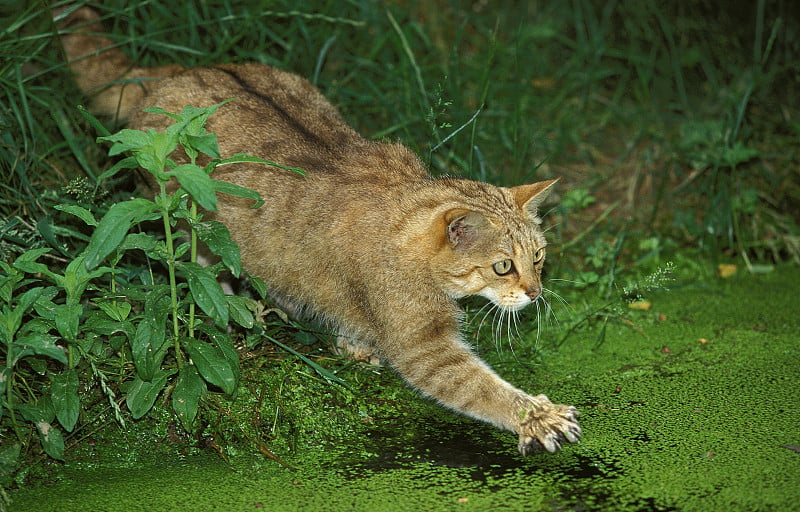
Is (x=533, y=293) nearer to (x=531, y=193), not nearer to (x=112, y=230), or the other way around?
(x=531, y=193)

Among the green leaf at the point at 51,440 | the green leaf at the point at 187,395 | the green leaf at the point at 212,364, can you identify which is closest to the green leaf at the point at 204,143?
the green leaf at the point at 212,364

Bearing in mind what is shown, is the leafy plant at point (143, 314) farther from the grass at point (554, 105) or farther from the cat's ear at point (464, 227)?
the cat's ear at point (464, 227)

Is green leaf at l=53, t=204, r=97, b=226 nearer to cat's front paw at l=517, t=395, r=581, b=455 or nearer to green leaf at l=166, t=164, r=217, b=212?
green leaf at l=166, t=164, r=217, b=212

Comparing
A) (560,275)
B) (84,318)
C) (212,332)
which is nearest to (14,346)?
(84,318)

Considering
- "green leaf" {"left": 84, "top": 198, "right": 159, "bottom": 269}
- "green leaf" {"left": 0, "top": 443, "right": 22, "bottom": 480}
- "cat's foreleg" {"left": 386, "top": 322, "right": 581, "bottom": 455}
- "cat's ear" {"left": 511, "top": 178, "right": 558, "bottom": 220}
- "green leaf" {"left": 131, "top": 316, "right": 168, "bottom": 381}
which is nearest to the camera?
"green leaf" {"left": 84, "top": 198, "right": 159, "bottom": 269}

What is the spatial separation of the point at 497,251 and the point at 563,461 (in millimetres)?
862

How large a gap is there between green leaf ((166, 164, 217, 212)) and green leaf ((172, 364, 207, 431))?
2.05ft

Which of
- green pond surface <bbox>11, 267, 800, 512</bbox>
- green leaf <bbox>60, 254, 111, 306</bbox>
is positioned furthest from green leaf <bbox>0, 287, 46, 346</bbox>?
green pond surface <bbox>11, 267, 800, 512</bbox>

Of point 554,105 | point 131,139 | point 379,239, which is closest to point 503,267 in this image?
point 379,239

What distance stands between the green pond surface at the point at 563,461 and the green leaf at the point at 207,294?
1.74 ft

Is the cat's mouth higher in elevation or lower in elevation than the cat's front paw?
higher

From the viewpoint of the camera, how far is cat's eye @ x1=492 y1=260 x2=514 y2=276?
11.4 feet

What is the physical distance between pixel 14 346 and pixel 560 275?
8.50 ft

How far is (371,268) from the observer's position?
3.43 meters
